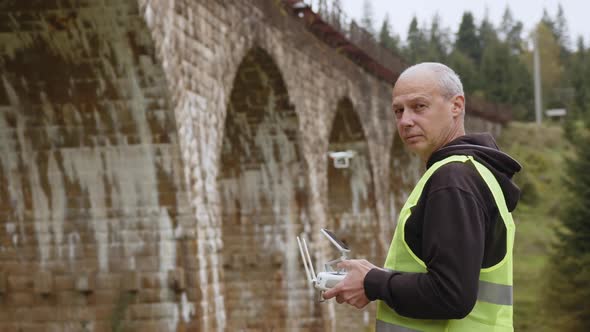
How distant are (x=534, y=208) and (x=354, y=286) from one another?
1643 inches

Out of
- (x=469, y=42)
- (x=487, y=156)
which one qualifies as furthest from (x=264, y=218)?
(x=469, y=42)

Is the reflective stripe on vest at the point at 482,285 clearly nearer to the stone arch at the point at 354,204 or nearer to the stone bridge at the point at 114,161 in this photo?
the stone bridge at the point at 114,161

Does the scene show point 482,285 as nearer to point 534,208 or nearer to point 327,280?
point 327,280

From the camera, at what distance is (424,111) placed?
104 inches

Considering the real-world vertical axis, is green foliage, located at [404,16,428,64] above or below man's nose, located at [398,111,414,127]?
above

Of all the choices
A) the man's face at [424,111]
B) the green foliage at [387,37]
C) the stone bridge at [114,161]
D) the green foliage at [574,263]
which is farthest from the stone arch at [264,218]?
the green foliage at [387,37]

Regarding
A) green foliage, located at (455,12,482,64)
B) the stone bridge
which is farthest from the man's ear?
green foliage, located at (455,12,482,64)

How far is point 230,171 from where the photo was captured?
1460cm

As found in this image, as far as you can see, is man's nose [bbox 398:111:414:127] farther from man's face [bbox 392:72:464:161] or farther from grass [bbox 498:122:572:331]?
grass [bbox 498:122:572:331]

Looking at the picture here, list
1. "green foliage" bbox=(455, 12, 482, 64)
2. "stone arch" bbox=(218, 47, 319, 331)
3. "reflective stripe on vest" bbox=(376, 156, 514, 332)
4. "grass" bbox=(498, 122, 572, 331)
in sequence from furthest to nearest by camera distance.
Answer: "green foliage" bbox=(455, 12, 482, 64), "grass" bbox=(498, 122, 572, 331), "stone arch" bbox=(218, 47, 319, 331), "reflective stripe on vest" bbox=(376, 156, 514, 332)

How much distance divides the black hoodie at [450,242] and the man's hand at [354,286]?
0.03 m

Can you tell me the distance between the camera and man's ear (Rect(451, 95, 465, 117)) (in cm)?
266

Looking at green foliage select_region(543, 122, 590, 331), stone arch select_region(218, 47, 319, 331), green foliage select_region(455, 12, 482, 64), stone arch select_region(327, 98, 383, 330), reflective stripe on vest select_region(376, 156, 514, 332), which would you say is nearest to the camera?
reflective stripe on vest select_region(376, 156, 514, 332)

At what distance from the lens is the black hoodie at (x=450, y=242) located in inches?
92.8
